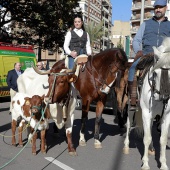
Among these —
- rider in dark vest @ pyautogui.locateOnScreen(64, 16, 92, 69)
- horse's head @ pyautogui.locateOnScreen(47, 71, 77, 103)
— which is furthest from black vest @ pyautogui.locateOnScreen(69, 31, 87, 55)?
horse's head @ pyautogui.locateOnScreen(47, 71, 77, 103)

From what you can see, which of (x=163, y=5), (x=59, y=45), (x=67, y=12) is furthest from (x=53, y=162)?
(x=59, y=45)

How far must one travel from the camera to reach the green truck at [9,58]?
55.8 ft

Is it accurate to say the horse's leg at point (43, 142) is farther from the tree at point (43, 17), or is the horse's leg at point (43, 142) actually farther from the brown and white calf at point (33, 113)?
the tree at point (43, 17)

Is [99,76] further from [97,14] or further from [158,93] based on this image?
[97,14]

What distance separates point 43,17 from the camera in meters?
26.4

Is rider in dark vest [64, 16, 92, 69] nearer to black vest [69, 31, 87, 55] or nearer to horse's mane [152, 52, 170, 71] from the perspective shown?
black vest [69, 31, 87, 55]

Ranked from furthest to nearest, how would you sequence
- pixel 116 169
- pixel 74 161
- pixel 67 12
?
pixel 67 12 → pixel 74 161 → pixel 116 169

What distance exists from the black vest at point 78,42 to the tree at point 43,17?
57.0ft

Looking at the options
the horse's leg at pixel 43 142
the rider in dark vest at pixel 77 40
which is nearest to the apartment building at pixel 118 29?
the rider in dark vest at pixel 77 40

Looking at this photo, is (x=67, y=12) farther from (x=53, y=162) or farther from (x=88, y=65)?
(x=53, y=162)

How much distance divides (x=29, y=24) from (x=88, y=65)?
68.0 ft

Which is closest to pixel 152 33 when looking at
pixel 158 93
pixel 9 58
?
pixel 158 93

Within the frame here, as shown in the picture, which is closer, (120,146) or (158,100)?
(158,100)

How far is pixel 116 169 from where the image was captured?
589 centimetres
